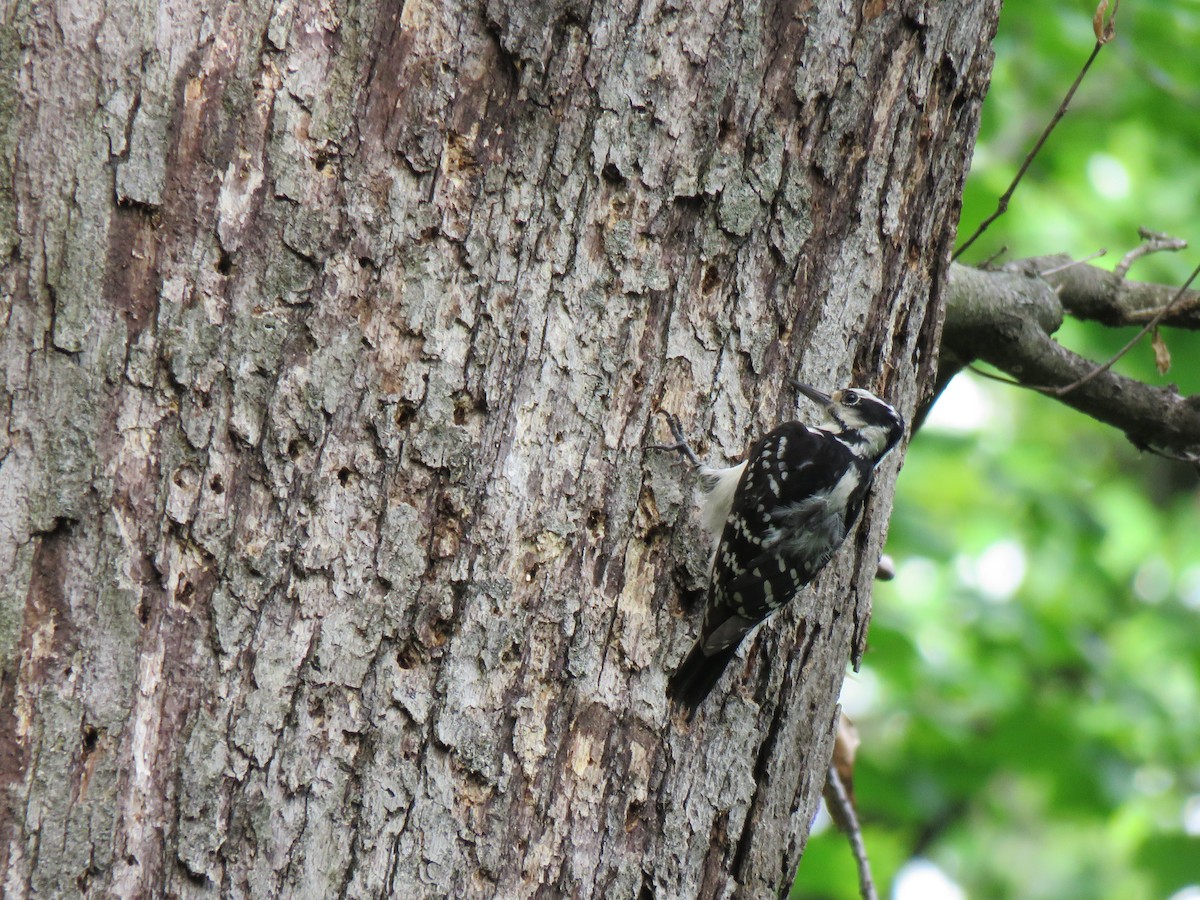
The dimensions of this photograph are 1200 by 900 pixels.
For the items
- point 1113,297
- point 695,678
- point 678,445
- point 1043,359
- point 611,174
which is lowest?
point 695,678

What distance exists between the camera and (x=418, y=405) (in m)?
2.16

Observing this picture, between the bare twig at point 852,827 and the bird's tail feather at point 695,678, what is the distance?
1.28 m

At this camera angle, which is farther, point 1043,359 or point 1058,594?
point 1058,594

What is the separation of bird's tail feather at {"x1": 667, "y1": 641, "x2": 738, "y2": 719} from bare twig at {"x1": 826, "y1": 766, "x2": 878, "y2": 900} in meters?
1.28

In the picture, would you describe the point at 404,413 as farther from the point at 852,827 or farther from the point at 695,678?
the point at 852,827

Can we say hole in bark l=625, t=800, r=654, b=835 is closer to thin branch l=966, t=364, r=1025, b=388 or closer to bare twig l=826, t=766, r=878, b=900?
bare twig l=826, t=766, r=878, b=900

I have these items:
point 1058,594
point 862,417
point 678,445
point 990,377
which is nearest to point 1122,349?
point 990,377

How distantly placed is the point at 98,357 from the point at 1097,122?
7.01 m

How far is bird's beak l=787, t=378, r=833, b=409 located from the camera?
2.55 meters

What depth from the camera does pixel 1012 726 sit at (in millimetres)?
6055

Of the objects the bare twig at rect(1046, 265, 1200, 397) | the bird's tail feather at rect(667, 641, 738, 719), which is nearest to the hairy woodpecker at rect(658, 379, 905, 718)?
the bird's tail feather at rect(667, 641, 738, 719)

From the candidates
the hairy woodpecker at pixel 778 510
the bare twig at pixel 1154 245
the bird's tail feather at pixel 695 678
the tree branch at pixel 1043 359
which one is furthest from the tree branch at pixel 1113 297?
the bird's tail feather at pixel 695 678

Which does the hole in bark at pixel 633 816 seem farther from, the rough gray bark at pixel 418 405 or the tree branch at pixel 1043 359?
the tree branch at pixel 1043 359

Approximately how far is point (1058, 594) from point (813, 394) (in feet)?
24.0
